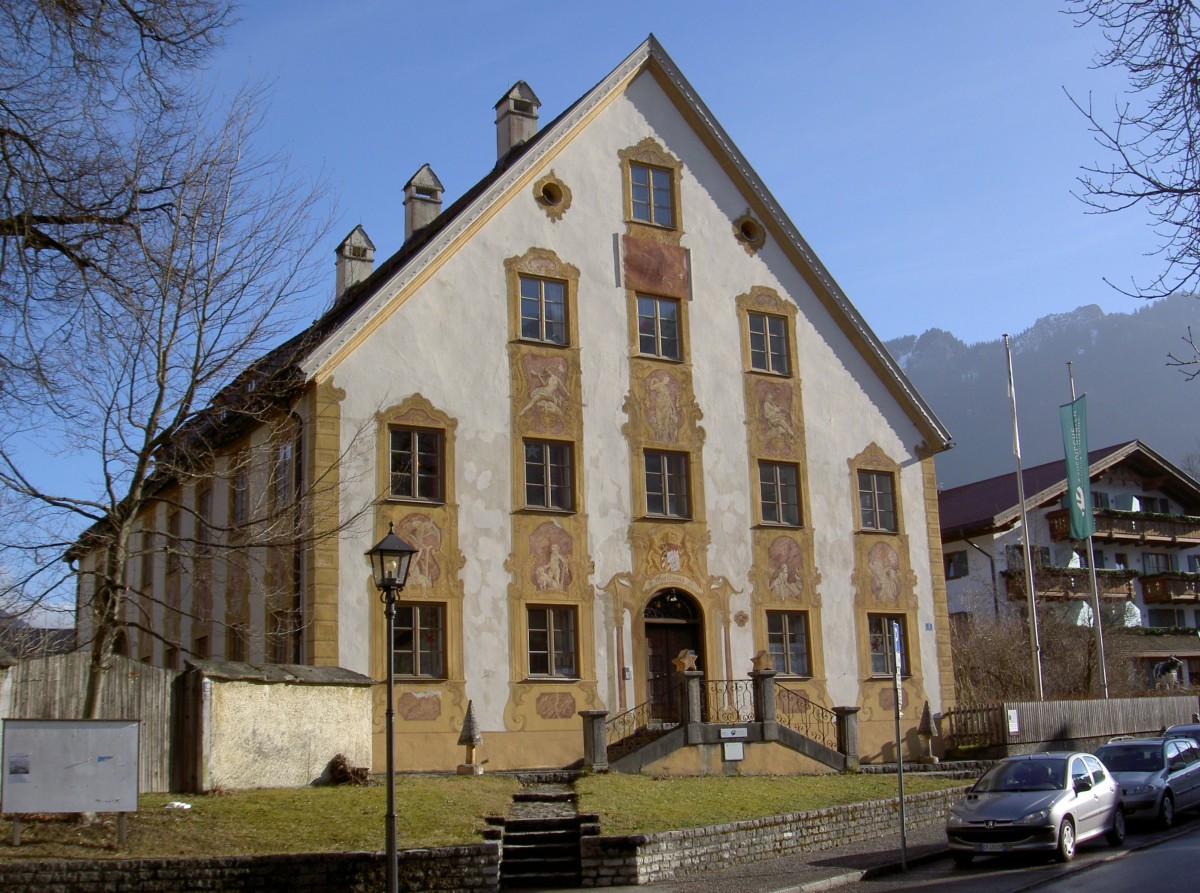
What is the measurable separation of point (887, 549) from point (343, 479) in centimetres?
1373

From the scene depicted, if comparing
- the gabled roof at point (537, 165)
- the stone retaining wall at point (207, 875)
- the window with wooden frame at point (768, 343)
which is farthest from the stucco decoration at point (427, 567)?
the stone retaining wall at point (207, 875)

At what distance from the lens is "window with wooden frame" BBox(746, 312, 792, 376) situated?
30672mm

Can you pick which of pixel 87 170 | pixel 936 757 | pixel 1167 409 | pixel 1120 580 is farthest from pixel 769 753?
pixel 1167 409

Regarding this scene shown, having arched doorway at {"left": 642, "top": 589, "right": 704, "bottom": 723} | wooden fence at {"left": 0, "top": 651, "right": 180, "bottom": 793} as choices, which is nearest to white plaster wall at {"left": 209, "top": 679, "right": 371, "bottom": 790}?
wooden fence at {"left": 0, "top": 651, "right": 180, "bottom": 793}

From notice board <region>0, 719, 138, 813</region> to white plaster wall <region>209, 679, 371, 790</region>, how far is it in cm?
311

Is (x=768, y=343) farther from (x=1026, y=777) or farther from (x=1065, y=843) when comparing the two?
(x=1065, y=843)

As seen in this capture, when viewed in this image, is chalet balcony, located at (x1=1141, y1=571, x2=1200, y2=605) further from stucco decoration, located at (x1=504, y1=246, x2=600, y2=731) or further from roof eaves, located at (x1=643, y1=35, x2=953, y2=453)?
stucco decoration, located at (x1=504, y1=246, x2=600, y2=731)

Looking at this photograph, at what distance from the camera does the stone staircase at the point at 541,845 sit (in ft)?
55.6

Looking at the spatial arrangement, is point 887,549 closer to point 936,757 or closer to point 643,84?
point 936,757

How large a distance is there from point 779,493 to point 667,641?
15.2 ft

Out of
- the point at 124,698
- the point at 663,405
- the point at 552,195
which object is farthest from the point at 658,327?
the point at 124,698

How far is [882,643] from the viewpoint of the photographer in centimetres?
3083

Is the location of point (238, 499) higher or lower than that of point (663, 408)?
lower

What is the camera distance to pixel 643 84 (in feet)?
100
